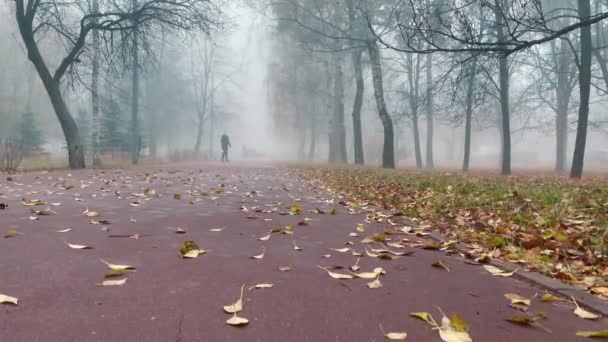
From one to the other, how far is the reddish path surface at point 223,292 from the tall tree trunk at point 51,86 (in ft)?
35.7

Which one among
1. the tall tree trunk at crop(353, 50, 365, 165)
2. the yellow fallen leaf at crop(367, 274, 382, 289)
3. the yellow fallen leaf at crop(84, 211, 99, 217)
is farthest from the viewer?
the tall tree trunk at crop(353, 50, 365, 165)

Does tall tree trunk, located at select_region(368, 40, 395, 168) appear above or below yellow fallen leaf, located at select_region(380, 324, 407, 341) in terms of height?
above

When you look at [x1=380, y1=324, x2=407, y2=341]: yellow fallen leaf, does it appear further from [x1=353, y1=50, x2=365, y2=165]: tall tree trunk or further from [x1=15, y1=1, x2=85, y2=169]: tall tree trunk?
[x1=353, y1=50, x2=365, y2=165]: tall tree trunk

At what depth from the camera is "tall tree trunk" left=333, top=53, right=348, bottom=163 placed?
23234 mm

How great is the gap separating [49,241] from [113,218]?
1.27 meters

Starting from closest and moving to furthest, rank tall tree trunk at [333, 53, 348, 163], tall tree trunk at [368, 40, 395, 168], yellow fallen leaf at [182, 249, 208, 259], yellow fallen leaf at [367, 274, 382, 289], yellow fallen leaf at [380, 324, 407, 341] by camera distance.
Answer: yellow fallen leaf at [380, 324, 407, 341], yellow fallen leaf at [367, 274, 382, 289], yellow fallen leaf at [182, 249, 208, 259], tall tree trunk at [368, 40, 395, 168], tall tree trunk at [333, 53, 348, 163]

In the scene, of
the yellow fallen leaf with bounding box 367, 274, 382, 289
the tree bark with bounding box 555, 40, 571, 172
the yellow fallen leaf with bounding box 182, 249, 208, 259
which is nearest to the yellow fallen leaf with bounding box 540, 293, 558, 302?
the yellow fallen leaf with bounding box 367, 274, 382, 289

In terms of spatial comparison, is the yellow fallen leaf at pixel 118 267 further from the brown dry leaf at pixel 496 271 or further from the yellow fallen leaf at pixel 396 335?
the brown dry leaf at pixel 496 271

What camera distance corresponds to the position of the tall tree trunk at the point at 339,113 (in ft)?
76.2

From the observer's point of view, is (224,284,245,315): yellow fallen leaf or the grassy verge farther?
the grassy verge

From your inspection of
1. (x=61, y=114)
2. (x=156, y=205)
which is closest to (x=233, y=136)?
(x=61, y=114)

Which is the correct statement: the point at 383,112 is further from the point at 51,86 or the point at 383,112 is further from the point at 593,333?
the point at 593,333

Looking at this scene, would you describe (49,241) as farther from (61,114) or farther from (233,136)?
(233,136)

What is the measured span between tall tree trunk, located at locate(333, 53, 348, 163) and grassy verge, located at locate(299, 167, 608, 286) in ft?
52.4
